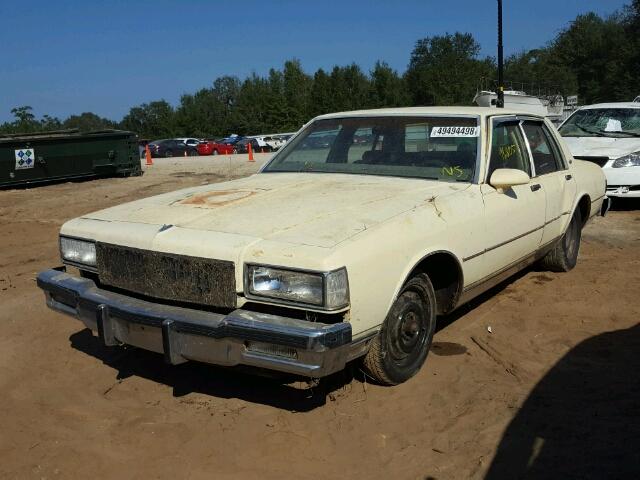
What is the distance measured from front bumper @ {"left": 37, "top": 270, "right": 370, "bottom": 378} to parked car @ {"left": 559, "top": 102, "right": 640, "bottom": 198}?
23.9 feet

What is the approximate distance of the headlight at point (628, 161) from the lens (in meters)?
8.81

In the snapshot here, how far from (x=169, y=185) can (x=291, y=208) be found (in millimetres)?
10972

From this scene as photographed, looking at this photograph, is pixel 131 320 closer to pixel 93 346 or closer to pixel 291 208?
pixel 291 208

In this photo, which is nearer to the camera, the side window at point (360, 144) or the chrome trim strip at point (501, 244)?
the chrome trim strip at point (501, 244)

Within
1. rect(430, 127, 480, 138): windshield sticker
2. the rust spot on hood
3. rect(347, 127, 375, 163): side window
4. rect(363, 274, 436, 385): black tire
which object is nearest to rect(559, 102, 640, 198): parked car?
rect(430, 127, 480, 138): windshield sticker

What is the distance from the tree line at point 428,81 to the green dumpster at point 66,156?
41353mm

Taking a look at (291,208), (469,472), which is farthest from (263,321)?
(469,472)

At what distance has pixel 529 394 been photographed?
10.9ft

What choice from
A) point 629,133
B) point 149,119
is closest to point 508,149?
point 629,133

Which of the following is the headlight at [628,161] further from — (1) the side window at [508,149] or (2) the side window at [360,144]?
(2) the side window at [360,144]

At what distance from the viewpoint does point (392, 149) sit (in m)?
4.32

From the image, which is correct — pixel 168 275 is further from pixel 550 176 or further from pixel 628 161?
pixel 628 161

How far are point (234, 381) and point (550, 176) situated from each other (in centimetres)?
300

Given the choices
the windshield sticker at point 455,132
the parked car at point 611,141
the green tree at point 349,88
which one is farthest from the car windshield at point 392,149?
the green tree at point 349,88
